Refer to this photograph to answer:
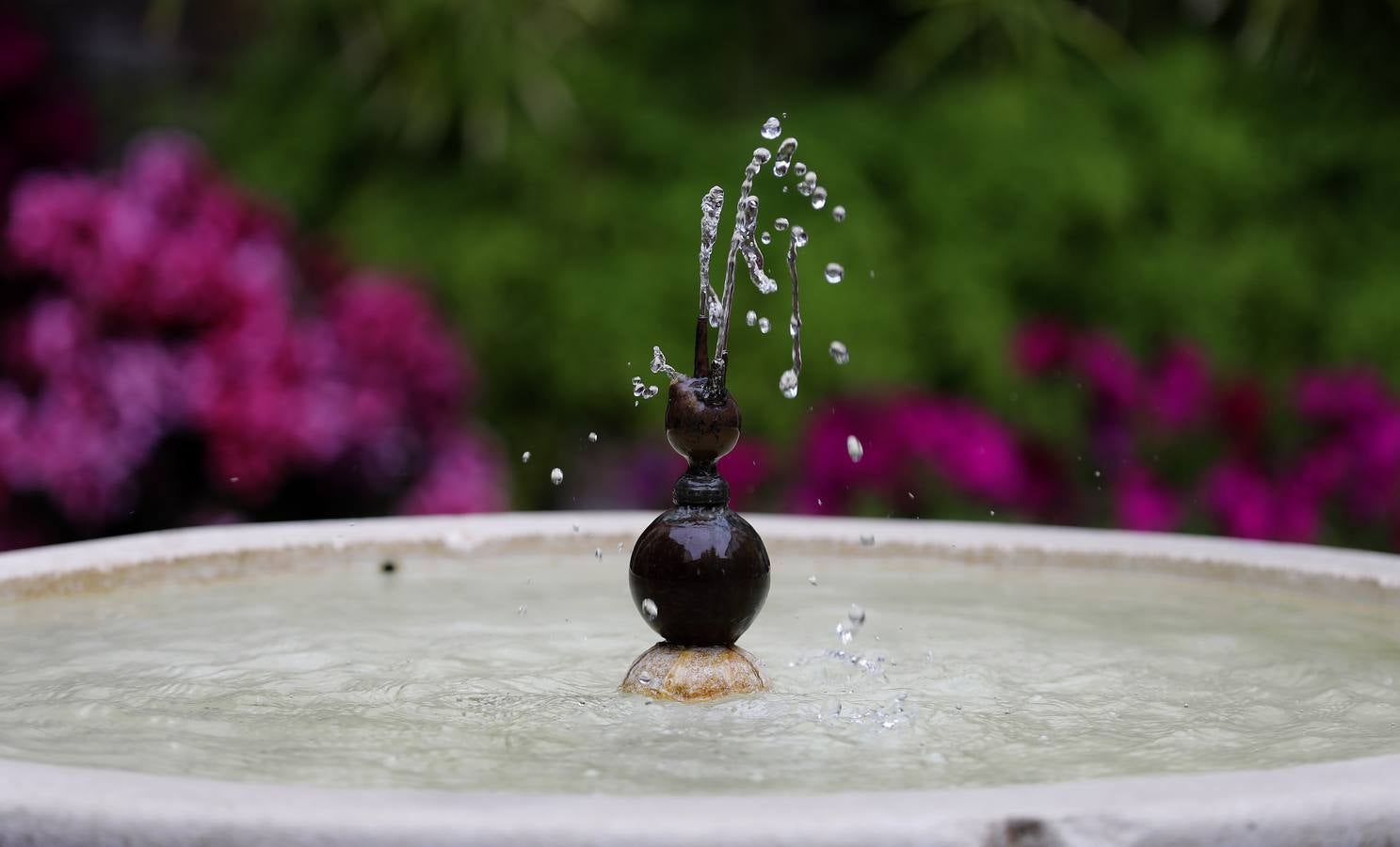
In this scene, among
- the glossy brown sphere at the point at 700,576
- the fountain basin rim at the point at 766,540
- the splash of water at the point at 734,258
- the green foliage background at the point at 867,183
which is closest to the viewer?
the glossy brown sphere at the point at 700,576

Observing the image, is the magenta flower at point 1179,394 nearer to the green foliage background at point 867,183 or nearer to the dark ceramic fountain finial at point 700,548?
the green foliage background at point 867,183

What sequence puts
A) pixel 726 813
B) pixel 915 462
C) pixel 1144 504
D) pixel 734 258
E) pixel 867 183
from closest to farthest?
pixel 726 813, pixel 734 258, pixel 1144 504, pixel 915 462, pixel 867 183

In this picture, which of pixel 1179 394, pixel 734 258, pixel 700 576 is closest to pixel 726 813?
pixel 700 576

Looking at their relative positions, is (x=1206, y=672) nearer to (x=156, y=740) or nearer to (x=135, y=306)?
(x=156, y=740)

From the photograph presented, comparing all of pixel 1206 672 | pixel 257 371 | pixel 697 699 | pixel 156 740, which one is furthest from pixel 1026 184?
pixel 156 740

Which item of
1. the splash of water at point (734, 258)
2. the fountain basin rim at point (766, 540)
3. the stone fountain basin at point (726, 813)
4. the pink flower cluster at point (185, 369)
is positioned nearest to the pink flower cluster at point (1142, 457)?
the pink flower cluster at point (185, 369)

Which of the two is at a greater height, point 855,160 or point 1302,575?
point 855,160

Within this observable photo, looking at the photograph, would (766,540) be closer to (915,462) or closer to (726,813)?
(915,462)
